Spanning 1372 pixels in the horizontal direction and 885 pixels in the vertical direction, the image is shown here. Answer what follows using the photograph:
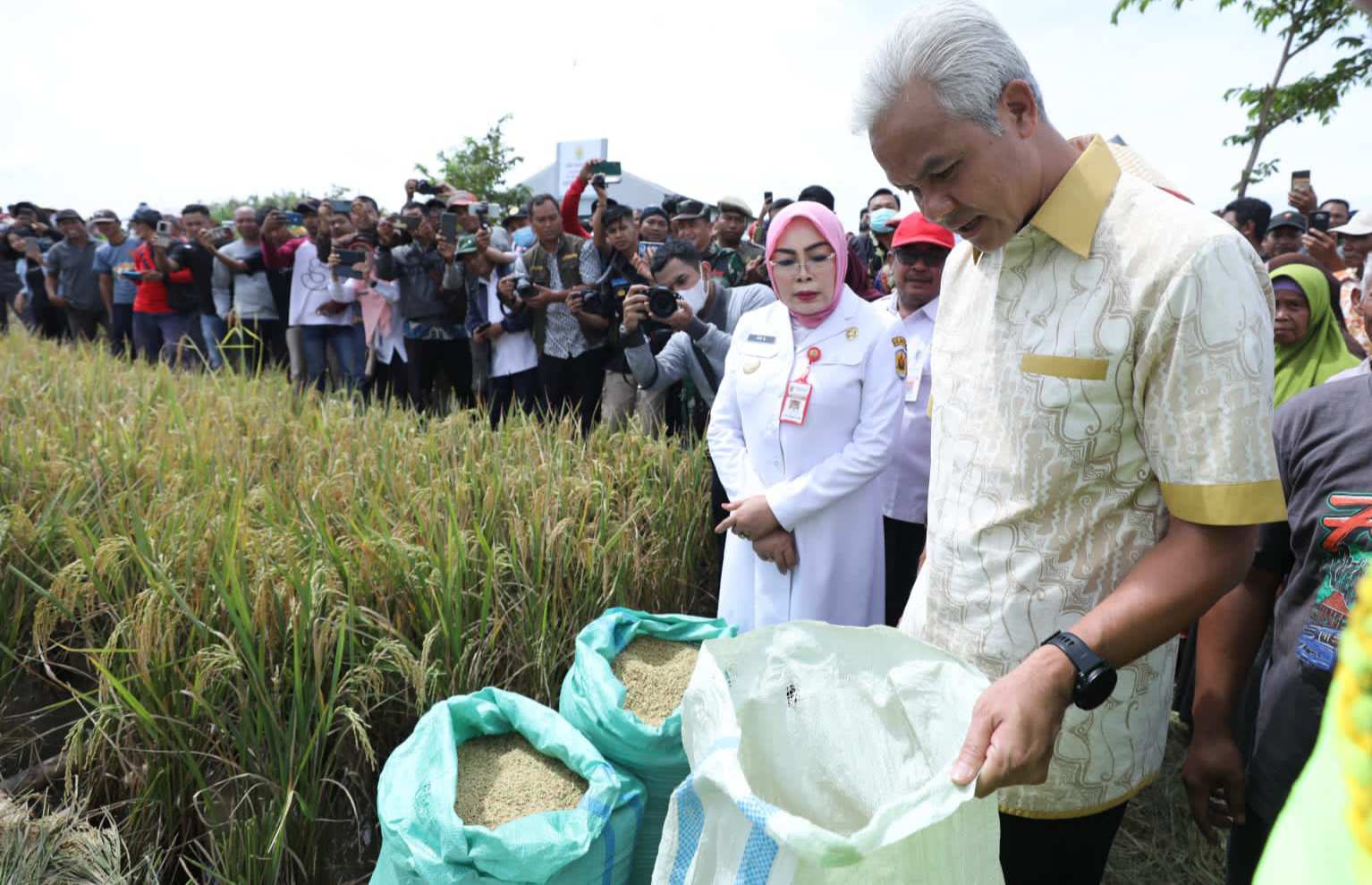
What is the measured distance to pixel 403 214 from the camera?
5.78 m

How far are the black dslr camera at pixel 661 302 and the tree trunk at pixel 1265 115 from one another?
5956mm

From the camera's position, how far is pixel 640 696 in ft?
5.54

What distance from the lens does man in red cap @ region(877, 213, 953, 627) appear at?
8.93 ft

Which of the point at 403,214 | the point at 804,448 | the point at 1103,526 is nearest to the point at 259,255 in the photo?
the point at 403,214

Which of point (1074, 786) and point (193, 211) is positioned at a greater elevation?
point (193, 211)

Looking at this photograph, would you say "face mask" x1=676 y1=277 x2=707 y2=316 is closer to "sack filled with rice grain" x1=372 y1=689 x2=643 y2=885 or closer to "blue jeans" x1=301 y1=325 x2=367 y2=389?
"sack filled with rice grain" x1=372 y1=689 x2=643 y2=885

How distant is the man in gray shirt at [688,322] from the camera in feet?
11.2

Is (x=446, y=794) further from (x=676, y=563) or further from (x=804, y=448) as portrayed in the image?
(x=676, y=563)

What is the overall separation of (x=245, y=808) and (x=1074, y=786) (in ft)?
5.02

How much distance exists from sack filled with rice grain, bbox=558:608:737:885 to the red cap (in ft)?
5.07

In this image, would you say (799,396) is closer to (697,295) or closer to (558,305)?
(697,295)

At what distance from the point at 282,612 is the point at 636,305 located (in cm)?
→ 185

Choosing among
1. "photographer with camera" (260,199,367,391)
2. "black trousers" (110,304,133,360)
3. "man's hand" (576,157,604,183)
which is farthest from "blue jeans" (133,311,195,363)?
"man's hand" (576,157,604,183)

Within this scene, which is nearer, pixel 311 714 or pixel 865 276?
pixel 311 714
